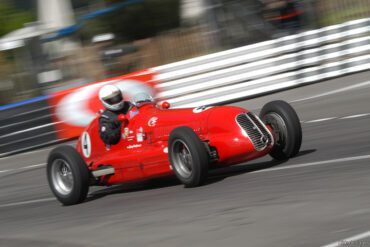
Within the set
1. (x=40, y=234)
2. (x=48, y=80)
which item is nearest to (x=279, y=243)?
(x=40, y=234)

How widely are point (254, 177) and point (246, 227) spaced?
2262 mm

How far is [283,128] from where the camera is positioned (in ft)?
31.0

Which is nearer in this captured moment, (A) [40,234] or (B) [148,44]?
(A) [40,234]

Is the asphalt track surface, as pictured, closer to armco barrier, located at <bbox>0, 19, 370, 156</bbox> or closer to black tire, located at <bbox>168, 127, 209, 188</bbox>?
black tire, located at <bbox>168, 127, 209, 188</bbox>

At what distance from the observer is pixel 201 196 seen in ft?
28.4

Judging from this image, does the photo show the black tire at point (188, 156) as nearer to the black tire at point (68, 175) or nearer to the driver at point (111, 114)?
the driver at point (111, 114)

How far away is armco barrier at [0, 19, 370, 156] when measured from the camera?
18156 mm

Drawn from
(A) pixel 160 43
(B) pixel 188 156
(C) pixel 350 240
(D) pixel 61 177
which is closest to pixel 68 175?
(D) pixel 61 177

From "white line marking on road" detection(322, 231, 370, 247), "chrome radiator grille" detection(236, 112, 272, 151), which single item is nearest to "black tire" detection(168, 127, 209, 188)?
"chrome radiator grille" detection(236, 112, 272, 151)

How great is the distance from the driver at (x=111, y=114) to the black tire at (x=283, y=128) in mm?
1692

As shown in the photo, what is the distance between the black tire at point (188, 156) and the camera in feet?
28.6

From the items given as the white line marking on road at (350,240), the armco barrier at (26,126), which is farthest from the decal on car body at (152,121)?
the armco barrier at (26,126)

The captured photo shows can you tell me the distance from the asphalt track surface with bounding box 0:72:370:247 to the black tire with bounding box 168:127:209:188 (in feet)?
0.51

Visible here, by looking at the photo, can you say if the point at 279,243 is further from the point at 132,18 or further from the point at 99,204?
the point at 132,18
